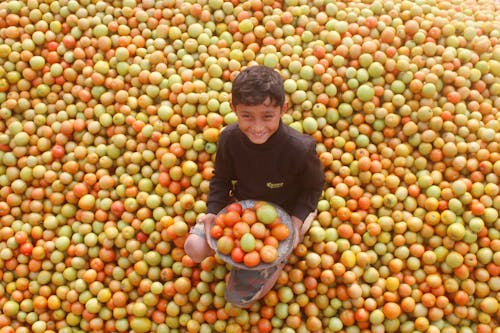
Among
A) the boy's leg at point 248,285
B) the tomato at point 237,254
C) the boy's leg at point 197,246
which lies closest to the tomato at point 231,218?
the tomato at point 237,254

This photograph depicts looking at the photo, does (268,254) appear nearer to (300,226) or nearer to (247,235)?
(247,235)

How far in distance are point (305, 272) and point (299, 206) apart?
50 cm

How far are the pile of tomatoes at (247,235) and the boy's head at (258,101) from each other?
440mm

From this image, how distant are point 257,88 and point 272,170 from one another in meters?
0.56

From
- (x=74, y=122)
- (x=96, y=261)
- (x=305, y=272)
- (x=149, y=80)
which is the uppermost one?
(x=149, y=80)

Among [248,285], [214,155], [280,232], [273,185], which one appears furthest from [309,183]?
[214,155]

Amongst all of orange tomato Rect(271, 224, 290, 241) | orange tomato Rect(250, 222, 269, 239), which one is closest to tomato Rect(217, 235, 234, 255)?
orange tomato Rect(250, 222, 269, 239)

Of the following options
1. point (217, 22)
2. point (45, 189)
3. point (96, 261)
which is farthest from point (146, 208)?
point (217, 22)

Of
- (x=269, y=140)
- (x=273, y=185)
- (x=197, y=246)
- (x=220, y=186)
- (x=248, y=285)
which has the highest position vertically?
(x=269, y=140)

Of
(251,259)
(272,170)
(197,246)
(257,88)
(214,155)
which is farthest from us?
(214,155)

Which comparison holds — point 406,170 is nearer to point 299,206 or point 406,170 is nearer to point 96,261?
point 299,206

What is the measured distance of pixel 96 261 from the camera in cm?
281

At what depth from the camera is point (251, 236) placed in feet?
7.14

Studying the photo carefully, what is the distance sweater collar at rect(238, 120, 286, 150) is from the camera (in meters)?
2.15
